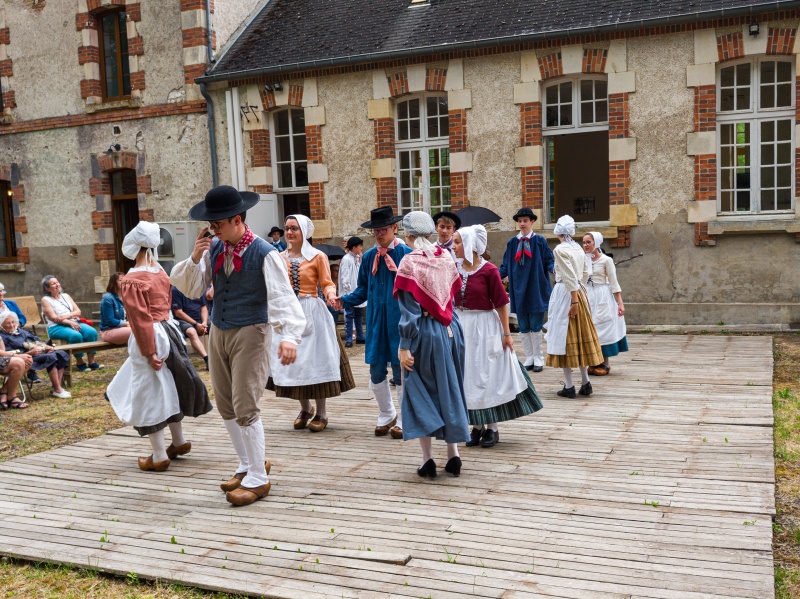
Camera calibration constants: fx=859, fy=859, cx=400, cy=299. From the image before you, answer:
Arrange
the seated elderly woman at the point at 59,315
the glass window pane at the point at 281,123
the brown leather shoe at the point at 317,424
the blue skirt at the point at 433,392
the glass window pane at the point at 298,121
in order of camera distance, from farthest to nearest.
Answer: the glass window pane at the point at 281,123 < the glass window pane at the point at 298,121 < the seated elderly woman at the point at 59,315 < the brown leather shoe at the point at 317,424 < the blue skirt at the point at 433,392

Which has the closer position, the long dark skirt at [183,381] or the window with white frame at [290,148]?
the long dark skirt at [183,381]

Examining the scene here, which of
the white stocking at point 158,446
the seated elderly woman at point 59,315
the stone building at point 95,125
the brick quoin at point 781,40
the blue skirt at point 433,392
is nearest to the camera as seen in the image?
the blue skirt at point 433,392

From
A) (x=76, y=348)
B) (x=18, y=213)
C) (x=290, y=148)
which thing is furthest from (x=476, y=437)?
(x=18, y=213)

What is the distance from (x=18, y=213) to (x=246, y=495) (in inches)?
635

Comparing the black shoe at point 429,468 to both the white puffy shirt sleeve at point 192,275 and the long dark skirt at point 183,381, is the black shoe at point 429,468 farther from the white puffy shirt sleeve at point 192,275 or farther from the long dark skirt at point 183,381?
the white puffy shirt sleeve at point 192,275

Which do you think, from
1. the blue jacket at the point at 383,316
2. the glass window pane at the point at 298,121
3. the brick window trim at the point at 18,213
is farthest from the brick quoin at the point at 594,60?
the brick window trim at the point at 18,213

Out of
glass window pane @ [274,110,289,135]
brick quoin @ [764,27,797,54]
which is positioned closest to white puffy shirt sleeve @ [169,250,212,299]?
brick quoin @ [764,27,797,54]

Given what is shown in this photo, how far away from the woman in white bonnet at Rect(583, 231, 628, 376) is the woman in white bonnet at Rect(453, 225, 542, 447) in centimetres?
331

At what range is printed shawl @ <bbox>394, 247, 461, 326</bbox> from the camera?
612cm

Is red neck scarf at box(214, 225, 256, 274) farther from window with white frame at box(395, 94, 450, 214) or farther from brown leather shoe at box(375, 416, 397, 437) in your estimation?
window with white frame at box(395, 94, 450, 214)

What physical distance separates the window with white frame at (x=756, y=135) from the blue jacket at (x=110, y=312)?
914cm

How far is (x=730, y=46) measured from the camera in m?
12.9

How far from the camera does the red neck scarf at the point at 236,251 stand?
564 centimetres

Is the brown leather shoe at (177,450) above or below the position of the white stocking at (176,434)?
below
